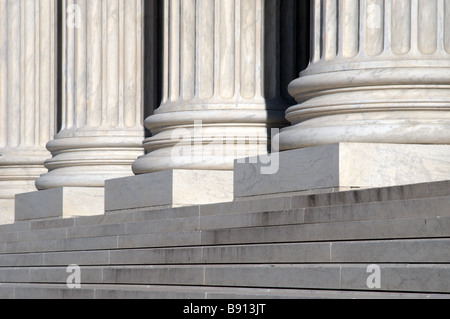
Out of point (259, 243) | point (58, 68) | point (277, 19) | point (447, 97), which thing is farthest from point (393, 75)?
point (58, 68)

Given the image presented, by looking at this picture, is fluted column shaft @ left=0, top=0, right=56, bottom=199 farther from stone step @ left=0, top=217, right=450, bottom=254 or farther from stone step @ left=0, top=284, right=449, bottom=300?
stone step @ left=0, top=284, right=449, bottom=300

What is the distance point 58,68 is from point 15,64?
3.14 m

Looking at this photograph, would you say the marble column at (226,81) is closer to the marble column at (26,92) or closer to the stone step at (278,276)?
the stone step at (278,276)

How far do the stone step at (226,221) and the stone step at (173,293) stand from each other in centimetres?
269

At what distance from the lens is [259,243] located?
37.3 m

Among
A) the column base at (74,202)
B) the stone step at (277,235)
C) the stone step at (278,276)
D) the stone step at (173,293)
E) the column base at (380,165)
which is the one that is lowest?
the stone step at (173,293)

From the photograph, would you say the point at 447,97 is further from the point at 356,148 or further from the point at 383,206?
the point at 383,206

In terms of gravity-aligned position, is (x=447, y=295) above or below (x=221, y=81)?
below

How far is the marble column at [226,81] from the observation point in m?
50.3

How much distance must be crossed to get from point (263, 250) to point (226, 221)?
4860 millimetres

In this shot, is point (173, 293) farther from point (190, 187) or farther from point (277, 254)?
point (190, 187)

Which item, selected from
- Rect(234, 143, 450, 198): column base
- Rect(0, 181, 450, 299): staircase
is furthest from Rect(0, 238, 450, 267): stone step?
Rect(234, 143, 450, 198): column base

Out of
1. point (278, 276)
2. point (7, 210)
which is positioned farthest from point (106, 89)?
point (278, 276)

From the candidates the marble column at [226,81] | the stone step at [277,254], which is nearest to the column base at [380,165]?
the stone step at [277,254]
